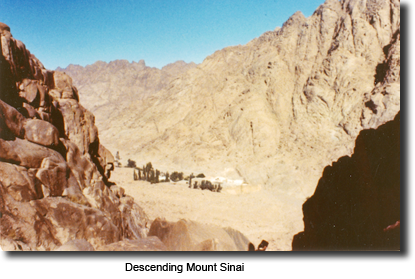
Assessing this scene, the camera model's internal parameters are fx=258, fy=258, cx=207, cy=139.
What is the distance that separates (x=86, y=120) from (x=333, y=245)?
9.47 meters

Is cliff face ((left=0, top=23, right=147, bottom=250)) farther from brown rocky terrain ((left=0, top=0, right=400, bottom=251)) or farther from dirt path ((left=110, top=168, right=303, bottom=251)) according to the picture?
dirt path ((left=110, top=168, right=303, bottom=251))

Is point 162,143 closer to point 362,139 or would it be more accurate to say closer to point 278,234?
point 278,234

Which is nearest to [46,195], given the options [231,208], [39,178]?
[39,178]

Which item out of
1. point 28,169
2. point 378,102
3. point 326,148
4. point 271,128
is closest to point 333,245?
point 28,169

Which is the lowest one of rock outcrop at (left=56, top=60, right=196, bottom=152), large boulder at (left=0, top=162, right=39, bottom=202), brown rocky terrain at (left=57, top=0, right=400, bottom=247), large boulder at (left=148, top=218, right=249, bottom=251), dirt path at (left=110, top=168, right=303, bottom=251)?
dirt path at (left=110, top=168, right=303, bottom=251)

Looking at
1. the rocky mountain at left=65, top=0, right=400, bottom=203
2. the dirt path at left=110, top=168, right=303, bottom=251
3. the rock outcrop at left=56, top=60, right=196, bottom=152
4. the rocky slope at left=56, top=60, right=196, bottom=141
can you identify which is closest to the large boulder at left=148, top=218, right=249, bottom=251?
the dirt path at left=110, top=168, right=303, bottom=251

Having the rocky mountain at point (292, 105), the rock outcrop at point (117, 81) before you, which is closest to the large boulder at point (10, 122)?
the rocky mountain at point (292, 105)

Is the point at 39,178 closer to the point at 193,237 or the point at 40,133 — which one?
the point at 40,133

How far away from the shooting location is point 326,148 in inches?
887

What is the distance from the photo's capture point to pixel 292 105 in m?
28.5

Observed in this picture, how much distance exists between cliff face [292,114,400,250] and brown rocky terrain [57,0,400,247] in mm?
7225

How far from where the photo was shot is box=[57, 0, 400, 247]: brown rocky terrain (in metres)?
21.9

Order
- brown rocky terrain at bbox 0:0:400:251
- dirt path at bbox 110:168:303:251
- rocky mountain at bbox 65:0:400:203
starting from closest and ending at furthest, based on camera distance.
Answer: brown rocky terrain at bbox 0:0:400:251 < dirt path at bbox 110:168:303:251 < rocky mountain at bbox 65:0:400:203

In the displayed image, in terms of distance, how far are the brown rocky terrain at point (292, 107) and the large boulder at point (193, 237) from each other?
1078 centimetres
